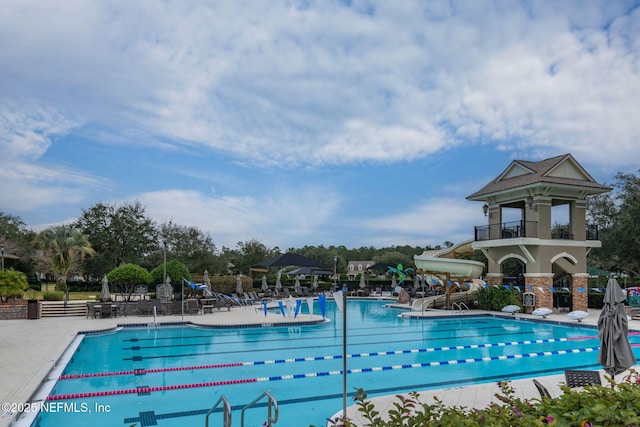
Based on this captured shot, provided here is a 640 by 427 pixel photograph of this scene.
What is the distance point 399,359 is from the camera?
11852 millimetres

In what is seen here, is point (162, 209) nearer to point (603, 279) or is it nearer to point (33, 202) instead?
point (33, 202)

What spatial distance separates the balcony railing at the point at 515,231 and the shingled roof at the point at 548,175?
1.71 meters

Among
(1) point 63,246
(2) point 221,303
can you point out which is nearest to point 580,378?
(2) point 221,303

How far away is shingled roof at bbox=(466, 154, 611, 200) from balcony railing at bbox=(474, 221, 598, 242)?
5.61 feet

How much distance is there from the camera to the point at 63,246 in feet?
110

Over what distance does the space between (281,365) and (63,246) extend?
2832 centimetres

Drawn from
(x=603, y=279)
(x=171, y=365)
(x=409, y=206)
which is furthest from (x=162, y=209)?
(x=603, y=279)

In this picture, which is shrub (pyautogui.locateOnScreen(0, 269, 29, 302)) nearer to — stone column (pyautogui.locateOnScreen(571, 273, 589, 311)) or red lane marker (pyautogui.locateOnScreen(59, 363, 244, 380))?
red lane marker (pyautogui.locateOnScreen(59, 363, 244, 380))

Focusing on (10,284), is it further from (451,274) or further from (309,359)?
(451,274)

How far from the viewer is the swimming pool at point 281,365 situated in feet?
24.9

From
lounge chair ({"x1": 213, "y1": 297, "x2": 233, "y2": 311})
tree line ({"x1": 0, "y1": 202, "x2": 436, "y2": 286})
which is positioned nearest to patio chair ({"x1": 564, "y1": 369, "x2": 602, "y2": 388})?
lounge chair ({"x1": 213, "y1": 297, "x2": 233, "y2": 311})

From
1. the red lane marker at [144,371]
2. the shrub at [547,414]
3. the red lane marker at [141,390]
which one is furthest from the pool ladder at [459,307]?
the shrub at [547,414]

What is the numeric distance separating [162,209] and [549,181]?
28.2m

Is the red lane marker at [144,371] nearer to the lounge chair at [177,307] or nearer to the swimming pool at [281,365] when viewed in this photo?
the swimming pool at [281,365]
